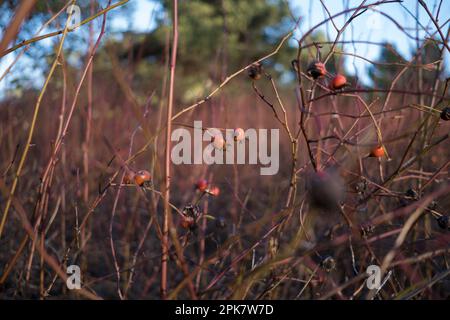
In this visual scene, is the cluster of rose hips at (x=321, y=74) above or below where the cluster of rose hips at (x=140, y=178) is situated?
above

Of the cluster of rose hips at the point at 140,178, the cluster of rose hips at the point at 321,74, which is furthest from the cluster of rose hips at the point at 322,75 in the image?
the cluster of rose hips at the point at 140,178

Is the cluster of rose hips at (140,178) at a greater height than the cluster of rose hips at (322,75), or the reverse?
the cluster of rose hips at (322,75)

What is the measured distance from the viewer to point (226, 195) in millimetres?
2881

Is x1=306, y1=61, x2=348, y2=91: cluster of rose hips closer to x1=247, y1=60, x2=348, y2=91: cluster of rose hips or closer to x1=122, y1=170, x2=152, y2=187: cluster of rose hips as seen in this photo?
x1=247, y1=60, x2=348, y2=91: cluster of rose hips

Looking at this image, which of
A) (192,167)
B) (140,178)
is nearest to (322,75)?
(140,178)

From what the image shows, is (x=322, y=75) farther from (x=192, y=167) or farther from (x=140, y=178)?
(x=192, y=167)

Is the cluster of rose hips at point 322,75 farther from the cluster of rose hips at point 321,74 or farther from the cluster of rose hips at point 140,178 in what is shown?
the cluster of rose hips at point 140,178

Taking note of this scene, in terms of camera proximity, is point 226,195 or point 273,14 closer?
point 226,195

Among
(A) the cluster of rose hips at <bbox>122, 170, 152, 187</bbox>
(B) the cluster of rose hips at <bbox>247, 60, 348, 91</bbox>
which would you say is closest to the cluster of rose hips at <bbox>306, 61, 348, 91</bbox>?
(B) the cluster of rose hips at <bbox>247, 60, 348, 91</bbox>

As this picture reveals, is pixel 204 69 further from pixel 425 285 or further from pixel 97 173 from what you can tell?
pixel 425 285
